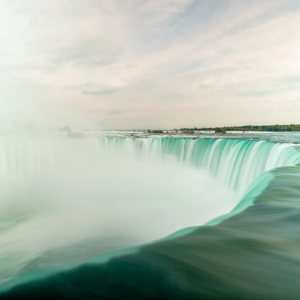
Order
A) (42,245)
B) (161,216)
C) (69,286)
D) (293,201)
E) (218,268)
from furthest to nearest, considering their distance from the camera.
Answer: (161,216)
(42,245)
(293,201)
(218,268)
(69,286)

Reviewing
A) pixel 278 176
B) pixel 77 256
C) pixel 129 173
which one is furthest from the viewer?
pixel 129 173

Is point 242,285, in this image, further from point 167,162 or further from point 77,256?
point 167,162

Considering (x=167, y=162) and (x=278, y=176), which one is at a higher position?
(x=278, y=176)

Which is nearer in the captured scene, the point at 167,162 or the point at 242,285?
the point at 242,285

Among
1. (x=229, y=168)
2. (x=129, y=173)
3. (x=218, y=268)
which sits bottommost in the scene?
(x=129, y=173)

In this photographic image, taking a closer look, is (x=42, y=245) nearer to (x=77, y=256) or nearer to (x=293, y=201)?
(x=77, y=256)

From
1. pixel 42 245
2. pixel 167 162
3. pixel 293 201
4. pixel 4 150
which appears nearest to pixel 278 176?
pixel 293 201

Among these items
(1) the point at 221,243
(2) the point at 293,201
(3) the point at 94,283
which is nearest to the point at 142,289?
(3) the point at 94,283
